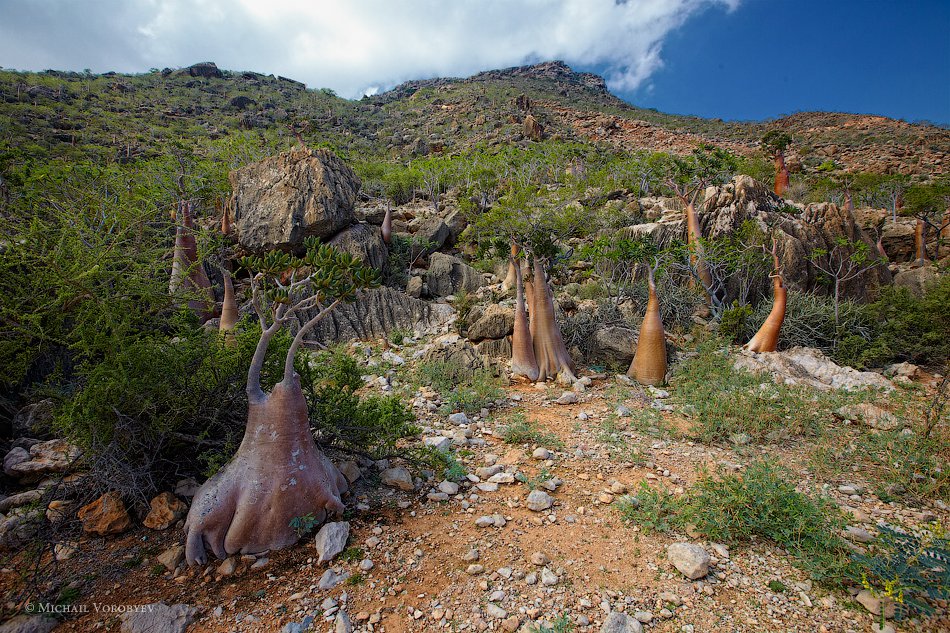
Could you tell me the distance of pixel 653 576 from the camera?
7.80 feet

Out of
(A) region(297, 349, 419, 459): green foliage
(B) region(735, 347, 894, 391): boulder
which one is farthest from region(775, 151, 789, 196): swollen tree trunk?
(A) region(297, 349, 419, 459): green foliage

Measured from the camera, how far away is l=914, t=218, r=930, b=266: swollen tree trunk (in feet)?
37.7

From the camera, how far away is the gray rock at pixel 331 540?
2.52 meters

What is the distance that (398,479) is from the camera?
333cm

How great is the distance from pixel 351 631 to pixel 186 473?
76.3 inches

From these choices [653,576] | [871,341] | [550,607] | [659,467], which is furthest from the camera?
[871,341]

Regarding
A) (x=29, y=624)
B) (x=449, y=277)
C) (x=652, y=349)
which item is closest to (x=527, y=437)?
(x=652, y=349)

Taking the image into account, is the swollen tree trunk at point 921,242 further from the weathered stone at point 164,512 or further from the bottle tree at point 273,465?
the weathered stone at point 164,512

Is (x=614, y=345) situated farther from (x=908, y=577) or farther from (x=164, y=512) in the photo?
(x=164, y=512)

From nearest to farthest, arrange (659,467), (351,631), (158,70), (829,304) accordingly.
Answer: (351,631), (659,467), (829,304), (158,70)

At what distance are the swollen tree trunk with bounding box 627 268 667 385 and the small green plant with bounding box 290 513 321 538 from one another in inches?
208

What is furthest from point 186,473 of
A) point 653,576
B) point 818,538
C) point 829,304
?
point 829,304

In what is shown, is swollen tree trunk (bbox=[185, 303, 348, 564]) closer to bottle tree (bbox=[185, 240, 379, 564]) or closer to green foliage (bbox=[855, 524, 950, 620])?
bottle tree (bbox=[185, 240, 379, 564])

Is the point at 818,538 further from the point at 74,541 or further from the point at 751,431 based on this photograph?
the point at 74,541
